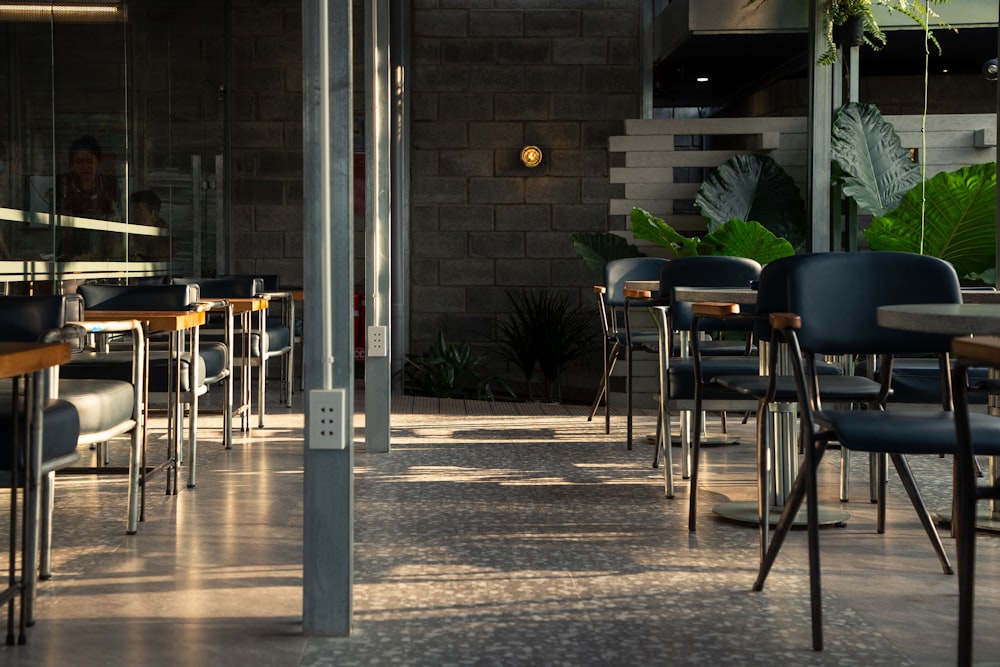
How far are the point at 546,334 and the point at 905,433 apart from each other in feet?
21.7

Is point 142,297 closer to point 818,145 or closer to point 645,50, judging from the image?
point 818,145

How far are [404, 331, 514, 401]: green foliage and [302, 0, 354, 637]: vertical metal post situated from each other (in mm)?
5996

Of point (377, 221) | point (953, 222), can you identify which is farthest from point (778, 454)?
point (953, 222)

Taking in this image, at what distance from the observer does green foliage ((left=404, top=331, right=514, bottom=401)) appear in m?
8.82

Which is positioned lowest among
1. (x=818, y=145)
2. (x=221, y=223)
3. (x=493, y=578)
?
(x=493, y=578)

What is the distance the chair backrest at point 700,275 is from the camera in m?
4.72

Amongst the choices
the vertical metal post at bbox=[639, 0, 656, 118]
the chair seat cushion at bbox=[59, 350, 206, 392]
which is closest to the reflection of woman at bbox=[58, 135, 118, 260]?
the chair seat cushion at bbox=[59, 350, 206, 392]

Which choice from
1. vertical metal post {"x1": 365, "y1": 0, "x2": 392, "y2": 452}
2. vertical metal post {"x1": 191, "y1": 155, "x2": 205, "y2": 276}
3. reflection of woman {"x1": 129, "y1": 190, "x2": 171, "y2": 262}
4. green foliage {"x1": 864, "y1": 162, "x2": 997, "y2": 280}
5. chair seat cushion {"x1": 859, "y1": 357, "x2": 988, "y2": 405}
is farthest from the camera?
vertical metal post {"x1": 191, "y1": 155, "x2": 205, "y2": 276}

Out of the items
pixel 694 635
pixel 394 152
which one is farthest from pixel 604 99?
pixel 694 635

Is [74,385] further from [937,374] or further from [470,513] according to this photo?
[937,374]

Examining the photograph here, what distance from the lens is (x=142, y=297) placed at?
15.3 ft

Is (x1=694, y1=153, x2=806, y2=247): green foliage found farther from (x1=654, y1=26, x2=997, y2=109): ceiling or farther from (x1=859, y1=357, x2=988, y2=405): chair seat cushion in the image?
(x1=859, y1=357, x2=988, y2=405): chair seat cushion

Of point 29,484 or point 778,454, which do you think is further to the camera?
point 778,454

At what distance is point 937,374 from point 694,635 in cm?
200
